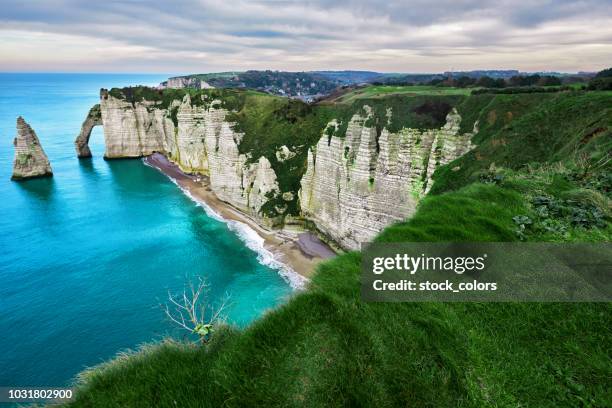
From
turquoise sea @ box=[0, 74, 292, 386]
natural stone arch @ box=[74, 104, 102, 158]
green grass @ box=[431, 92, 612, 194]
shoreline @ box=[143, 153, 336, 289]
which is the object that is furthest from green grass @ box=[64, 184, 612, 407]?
natural stone arch @ box=[74, 104, 102, 158]

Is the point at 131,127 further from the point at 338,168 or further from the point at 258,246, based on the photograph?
the point at 338,168

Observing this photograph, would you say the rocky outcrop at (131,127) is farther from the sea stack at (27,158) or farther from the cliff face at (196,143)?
the sea stack at (27,158)

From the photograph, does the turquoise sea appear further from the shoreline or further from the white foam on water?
the shoreline

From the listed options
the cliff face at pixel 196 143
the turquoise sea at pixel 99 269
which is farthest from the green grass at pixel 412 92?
the turquoise sea at pixel 99 269

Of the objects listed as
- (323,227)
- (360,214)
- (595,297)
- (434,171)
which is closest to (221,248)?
(323,227)

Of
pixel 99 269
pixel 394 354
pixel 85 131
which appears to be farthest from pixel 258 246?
pixel 85 131

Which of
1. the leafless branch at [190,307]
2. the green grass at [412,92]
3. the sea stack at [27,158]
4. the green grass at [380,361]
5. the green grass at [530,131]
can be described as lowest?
the leafless branch at [190,307]
